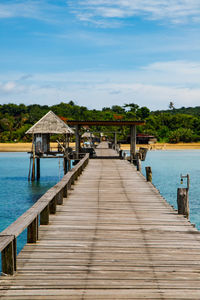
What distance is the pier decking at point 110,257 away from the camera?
14.5 feet

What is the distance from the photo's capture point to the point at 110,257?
559cm

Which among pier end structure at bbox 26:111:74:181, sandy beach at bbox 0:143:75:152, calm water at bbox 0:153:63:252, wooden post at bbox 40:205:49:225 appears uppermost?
pier end structure at bbox 26:111:74:181

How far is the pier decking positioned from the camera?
4.43 metres

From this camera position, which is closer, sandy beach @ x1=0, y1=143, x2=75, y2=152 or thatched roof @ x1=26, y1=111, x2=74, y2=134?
thatched roof @ x1=26, y1=111, x2=74, y2=134

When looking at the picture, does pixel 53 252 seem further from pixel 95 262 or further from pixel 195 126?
pixel 195 126

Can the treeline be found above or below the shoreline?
above

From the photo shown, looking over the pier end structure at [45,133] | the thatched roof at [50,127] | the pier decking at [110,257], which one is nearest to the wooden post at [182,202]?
the pier decking at [110,257]

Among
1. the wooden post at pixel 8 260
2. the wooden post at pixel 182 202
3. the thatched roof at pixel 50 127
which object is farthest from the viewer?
the thatched roof at pixel 50 127

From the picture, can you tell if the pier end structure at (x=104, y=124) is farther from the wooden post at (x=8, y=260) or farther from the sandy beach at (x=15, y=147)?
the sandy beach at (x=15, y=147)

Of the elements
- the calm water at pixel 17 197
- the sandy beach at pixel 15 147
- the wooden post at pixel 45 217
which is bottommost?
the calm water at pixel 17 197

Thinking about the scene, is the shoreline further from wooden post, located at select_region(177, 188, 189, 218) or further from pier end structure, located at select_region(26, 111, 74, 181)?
wooden post, located at select_region(177, 188, 189, 218)

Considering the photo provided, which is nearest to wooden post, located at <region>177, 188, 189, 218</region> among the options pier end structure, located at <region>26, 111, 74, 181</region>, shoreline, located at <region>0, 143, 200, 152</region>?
pier end structure, located at <region>26, 111, 74, 181</region>

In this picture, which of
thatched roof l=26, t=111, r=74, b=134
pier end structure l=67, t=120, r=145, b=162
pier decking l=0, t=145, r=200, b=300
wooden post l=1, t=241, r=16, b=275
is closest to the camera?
pier decking l=0, t=145, r=200, b=300

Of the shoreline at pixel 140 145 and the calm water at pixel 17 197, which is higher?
the shoreline at pixel 140 145
